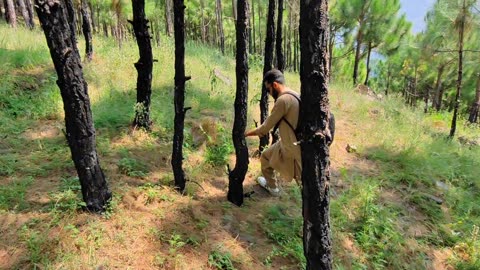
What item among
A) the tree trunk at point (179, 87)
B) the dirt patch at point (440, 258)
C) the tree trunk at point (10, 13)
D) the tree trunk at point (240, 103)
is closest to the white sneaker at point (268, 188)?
the tree trunk at point (240, 103)

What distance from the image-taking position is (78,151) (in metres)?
3.08

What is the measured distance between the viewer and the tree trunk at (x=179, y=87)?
142 inches

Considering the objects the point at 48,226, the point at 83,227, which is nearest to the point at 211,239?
Result: the point at 83,227

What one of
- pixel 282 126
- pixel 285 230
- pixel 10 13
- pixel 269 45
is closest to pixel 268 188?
pixel 285 230

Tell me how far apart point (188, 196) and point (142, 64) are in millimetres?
2078

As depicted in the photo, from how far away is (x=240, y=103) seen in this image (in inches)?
157

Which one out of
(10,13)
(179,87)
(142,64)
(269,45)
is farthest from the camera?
(10,13)

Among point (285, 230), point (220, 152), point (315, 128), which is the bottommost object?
point (285, 230)

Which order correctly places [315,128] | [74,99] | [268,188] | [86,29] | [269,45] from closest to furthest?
[315,128] < [74,99] < [268,188] < [269,45] < [86,29]

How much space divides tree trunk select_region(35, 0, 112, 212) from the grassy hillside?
0.83 feet

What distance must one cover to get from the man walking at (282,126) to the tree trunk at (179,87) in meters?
0.78

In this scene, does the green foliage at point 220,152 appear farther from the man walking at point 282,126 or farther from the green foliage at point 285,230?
the green foliage at point 285,230

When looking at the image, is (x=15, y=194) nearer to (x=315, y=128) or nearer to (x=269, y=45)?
(x=315, y=128)

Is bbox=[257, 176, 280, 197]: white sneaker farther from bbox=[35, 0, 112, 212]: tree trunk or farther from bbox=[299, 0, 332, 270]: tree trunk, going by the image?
bbox=[35, 0, 112, 212]: tree trunk
